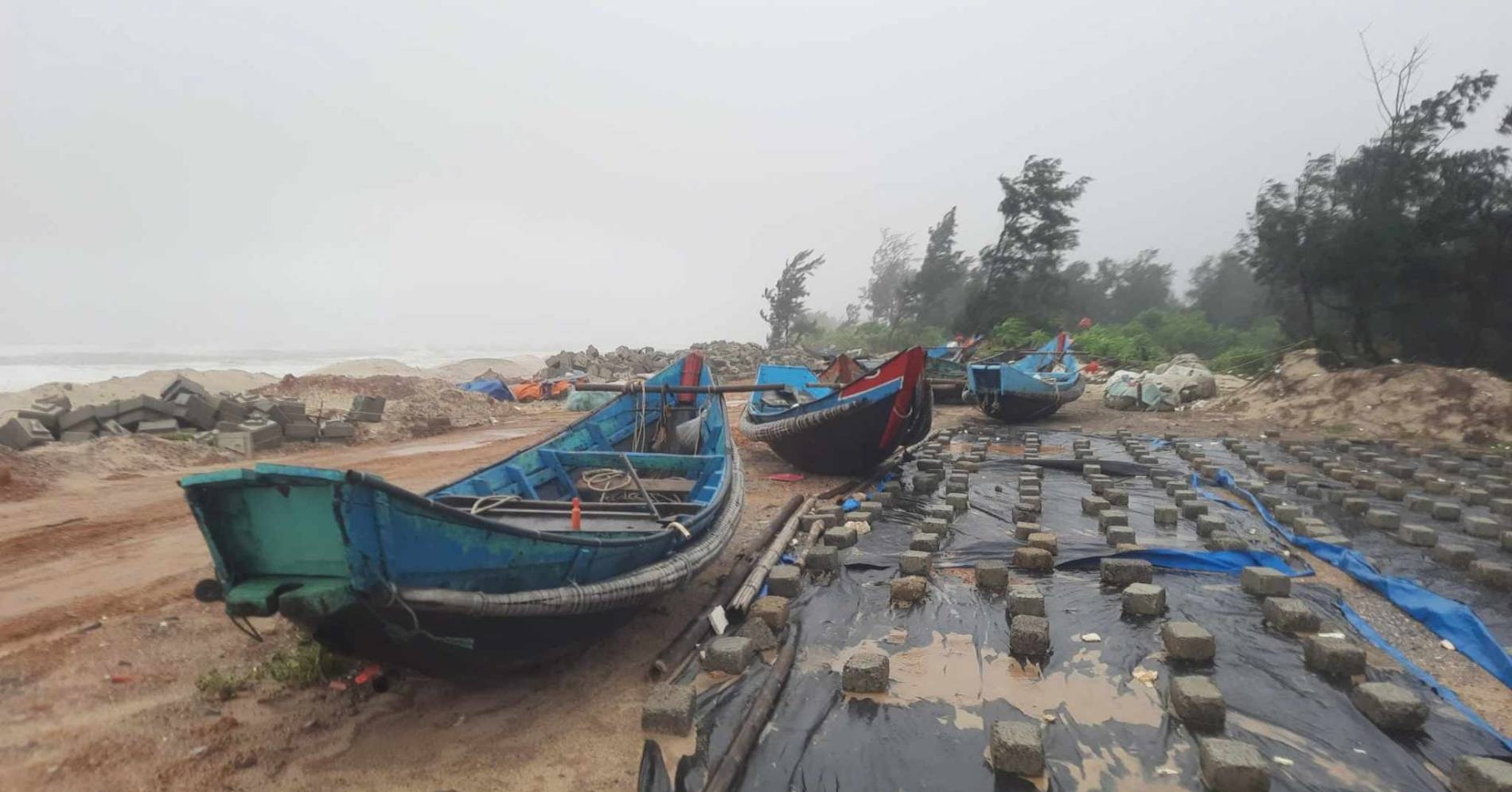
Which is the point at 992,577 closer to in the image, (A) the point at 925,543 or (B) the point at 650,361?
(A) the point at 925,543

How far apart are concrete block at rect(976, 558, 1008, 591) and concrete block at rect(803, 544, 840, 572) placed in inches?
37.7

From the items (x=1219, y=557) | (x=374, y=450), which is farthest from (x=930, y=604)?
(x=374, y=450)

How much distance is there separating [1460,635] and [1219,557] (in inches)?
48.0

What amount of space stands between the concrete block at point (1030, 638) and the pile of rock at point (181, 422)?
10556 mm

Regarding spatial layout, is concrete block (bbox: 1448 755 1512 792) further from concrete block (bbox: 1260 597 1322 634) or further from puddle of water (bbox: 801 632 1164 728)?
concrete block (bbox: 1260 597 1322 634)

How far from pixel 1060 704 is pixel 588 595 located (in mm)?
2109

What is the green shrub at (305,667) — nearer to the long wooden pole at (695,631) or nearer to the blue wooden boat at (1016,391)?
the long wooden pole at (695,631)

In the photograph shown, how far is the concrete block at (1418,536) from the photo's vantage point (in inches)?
214

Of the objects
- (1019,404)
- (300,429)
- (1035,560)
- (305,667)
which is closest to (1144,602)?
(1035,560)

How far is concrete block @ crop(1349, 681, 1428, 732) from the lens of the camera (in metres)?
2.87

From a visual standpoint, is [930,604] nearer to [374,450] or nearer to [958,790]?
[958,790]

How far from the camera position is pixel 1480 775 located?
2465 millimetres

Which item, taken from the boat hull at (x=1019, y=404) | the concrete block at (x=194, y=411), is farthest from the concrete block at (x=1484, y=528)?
the concrete block at (x=194, y=411)

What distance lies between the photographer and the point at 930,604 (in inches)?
173
